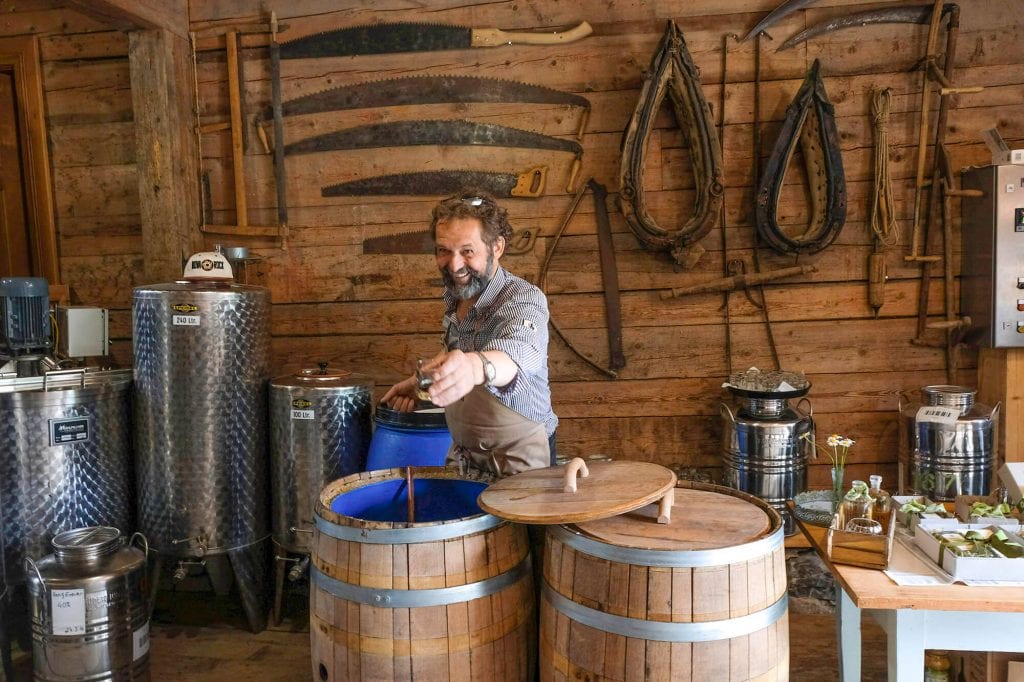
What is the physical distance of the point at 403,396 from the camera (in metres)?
2.69

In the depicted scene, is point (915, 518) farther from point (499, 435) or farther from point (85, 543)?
point (85, 543)

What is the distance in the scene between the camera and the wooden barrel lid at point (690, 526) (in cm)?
180

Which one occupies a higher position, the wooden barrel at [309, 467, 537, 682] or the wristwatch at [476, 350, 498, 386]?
the wristwatch at [476, 350, 498, 386]

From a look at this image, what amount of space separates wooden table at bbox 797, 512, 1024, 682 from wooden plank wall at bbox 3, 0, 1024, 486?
1987mm

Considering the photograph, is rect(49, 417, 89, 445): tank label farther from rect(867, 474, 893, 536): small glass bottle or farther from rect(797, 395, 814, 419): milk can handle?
rect(797, 395, 814, 419): milk can handle

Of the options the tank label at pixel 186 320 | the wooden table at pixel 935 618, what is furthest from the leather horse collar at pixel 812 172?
the tank label at pixel 186 320

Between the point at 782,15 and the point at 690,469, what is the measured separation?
7.45 ft

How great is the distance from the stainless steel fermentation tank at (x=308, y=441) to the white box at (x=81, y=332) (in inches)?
37.0

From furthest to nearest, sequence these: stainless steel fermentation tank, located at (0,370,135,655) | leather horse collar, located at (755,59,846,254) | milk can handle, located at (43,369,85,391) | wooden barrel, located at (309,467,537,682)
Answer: leather horse collar, located at (755,59,846,254) → milk can handle, located at (43,369,85,391) → stainless steel fermentation tank, located at (0,370,135,655) → wooden barrel, located at (309,467,537,682)

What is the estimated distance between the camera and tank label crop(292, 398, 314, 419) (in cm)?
333

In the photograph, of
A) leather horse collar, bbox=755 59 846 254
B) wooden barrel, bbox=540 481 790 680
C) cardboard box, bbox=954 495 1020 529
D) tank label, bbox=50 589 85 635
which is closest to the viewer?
wooden barrel, bbox=540 481 790 680

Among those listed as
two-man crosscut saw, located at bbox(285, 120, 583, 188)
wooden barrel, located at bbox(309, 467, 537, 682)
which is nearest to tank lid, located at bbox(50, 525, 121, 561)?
wooden barrel, located at bbox(309, 467, 537, 682)

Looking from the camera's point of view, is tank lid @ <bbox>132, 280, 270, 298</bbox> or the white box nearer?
tank lid @ <bbox>132, 280, 270, 298</bbox>

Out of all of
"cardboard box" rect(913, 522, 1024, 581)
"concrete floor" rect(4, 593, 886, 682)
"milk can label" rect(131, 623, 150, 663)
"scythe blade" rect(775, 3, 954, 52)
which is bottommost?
"concrete floor" rect(4, 593, 886, 682)
